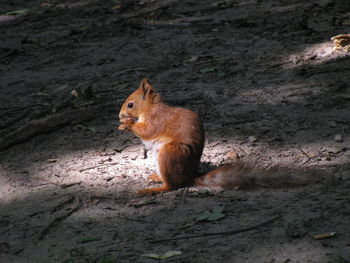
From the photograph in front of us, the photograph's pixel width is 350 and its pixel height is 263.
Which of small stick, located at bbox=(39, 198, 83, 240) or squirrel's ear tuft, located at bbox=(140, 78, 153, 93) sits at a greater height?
squirrel's ear tuft, located at bbox=(140, 78, 153, 93)

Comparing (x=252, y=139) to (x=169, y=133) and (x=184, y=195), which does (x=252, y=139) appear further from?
(x=184, y=195)

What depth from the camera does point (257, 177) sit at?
3453 mm

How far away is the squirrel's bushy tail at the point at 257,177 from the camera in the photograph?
134 inches

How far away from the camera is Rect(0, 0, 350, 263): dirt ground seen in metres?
3.00

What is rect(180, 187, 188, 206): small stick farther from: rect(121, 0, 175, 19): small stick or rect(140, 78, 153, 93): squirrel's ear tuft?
rect(121, 0, 175, 19): small stick

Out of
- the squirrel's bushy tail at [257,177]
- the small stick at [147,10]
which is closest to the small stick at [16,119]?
the squirrel's bushy tail at [257,177]

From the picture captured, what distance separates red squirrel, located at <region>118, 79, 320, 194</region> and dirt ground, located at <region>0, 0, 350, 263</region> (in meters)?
0.07

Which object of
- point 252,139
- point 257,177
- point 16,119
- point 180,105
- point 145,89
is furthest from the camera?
point 180,105

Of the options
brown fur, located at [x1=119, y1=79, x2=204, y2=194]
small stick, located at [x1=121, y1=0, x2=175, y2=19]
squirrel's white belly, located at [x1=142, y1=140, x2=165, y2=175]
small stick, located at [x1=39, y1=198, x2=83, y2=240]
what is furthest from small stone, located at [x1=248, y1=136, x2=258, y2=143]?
small stick, located at [x1=121, y1=0, x2=175, y2=19]

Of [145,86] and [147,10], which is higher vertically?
[145,86]

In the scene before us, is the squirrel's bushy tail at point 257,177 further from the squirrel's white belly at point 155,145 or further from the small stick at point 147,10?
the small stick at point 147,10

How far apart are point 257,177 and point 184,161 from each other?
46 centimetres

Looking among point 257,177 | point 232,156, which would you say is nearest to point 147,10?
point 232,156

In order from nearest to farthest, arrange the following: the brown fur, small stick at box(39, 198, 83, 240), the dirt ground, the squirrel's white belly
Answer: the dirt ground, small stick at box(39, 198, 83, 240), the brown fur, the squirrel's white belly
